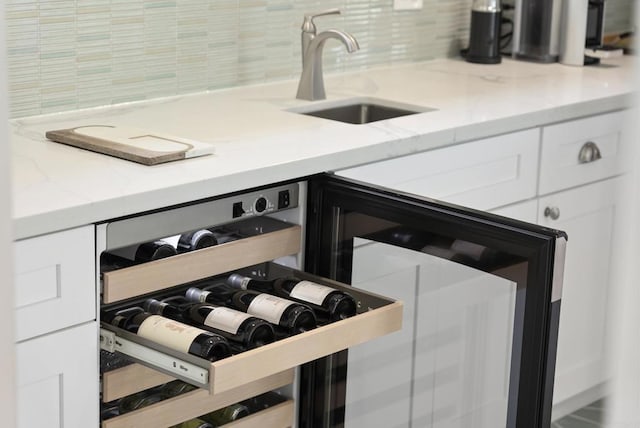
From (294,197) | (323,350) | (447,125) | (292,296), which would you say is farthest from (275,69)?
(323,350)

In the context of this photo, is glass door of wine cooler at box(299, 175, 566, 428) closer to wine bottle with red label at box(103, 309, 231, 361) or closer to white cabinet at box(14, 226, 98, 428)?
wine bottle with red label at box(103, 309, 231, 361)

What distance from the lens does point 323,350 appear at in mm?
1664

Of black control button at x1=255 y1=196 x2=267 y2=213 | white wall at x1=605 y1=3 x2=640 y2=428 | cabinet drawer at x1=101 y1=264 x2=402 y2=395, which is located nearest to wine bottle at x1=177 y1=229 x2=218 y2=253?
black control button at x1=255 y1=196 x2=267 y2=213

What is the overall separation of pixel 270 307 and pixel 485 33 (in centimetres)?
168

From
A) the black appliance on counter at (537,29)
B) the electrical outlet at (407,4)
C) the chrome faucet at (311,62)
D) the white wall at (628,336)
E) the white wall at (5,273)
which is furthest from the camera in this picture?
the black appliance on counter at (537,29)

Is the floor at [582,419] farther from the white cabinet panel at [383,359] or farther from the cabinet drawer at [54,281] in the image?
the cabinet drawer at [54,281]

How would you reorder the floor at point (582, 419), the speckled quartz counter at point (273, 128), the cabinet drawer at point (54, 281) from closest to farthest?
the cabinet drawer at point (54, 281), the speckled quartz counter at point (273, 128), the floor at point (582, 419)

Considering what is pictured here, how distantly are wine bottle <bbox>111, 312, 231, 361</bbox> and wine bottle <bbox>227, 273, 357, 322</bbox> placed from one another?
0.78 ft

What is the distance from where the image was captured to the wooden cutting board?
1.80 m

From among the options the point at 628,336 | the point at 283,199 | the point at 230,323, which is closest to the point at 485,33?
the point at 283,199

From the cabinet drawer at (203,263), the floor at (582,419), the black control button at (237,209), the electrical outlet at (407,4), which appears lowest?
the floor at (582,419)

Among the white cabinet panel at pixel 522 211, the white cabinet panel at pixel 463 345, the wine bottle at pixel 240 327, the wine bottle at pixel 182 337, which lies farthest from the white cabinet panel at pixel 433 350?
the white cabinet panel at pixel 522 211

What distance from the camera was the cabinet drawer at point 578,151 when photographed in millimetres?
2535

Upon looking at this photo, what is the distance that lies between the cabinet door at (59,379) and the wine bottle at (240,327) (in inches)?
7.9
